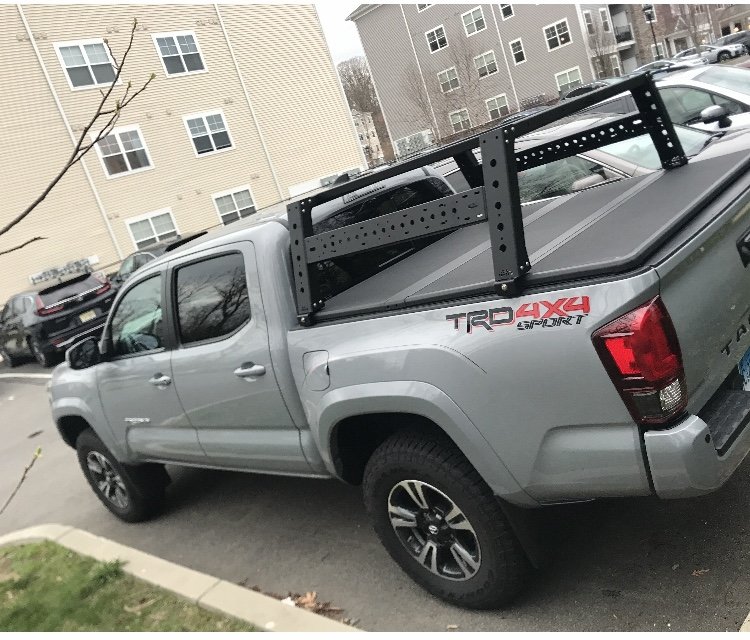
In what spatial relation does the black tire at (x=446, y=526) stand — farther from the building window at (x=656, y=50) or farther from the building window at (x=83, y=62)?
the building window at (x=656, y=50)

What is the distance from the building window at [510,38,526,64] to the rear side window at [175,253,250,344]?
43.5 meters

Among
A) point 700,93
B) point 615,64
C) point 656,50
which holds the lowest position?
point 700,93

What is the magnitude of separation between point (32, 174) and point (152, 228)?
4048 millimetres

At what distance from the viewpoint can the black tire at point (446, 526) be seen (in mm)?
2594

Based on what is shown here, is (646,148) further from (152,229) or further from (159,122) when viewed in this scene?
(159,122)

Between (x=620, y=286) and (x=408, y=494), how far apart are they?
1.36 m

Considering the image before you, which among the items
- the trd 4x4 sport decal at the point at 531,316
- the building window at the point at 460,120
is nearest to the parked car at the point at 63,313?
the trd 4x4 sport decal at the point at 531,316

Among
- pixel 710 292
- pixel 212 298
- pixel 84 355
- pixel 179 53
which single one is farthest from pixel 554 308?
pixel 179 53

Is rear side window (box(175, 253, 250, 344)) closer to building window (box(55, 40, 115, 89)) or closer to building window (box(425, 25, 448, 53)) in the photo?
building window (box(55, 40, 115, 89))

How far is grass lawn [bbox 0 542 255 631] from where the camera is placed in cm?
321

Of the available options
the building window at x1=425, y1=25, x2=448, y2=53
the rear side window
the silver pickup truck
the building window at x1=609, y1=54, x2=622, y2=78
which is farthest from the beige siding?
the building window at x1=609, y1=54, x2=622, y2=78

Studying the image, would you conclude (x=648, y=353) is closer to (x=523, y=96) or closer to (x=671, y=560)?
(x=671, y=560)

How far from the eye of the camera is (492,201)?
2.36 metres
